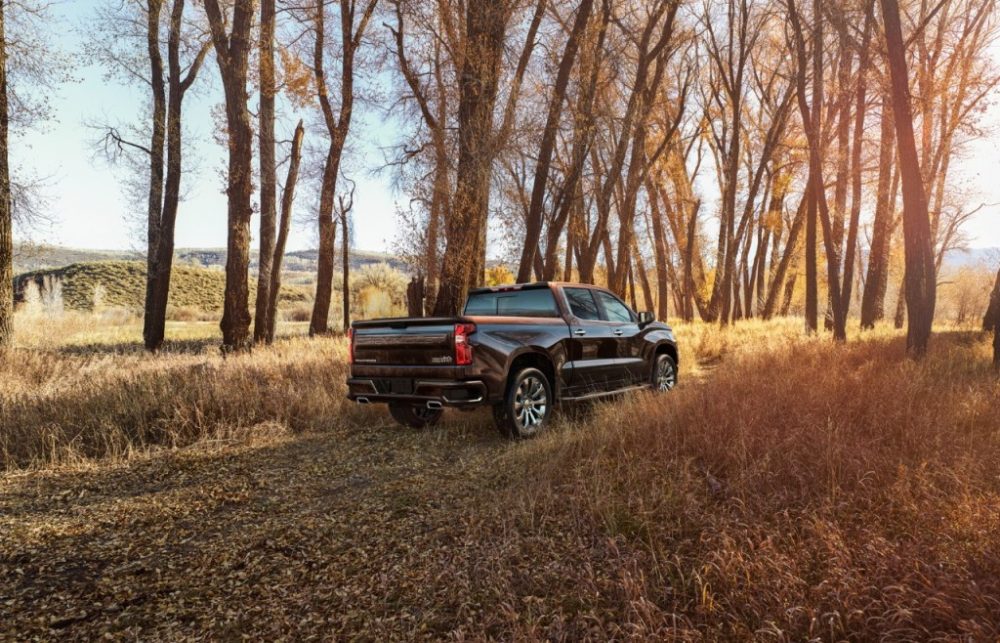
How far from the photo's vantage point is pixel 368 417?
766cm

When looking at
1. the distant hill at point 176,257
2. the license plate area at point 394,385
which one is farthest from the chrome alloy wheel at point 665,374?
the distant hill at point 176,257

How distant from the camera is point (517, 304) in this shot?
7555 millimetres

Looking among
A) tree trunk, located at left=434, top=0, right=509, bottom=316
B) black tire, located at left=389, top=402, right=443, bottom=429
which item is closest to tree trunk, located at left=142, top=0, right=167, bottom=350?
tree trunk, located at left=434, top=0, right=509, bottom=316

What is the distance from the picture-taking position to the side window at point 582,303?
7.76 metres

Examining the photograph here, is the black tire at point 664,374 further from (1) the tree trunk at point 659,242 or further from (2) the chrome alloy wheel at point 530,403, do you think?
(1) the tree trunk at point 659,242

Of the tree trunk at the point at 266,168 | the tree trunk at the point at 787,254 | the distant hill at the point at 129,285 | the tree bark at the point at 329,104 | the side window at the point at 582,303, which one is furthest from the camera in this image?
the distant hill at the point at 129,285

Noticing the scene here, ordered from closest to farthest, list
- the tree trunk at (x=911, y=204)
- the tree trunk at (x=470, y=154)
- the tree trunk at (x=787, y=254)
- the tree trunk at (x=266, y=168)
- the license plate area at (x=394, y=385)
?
1. the license plate area at (x=394, y=385)
2. the tree trunk at (x=911, y=204)
3. the tree trunk at (x=470, y=154)
4. the tree trunk at (x=266, y=168)
5. the tree trunk at (x=787, y=254)

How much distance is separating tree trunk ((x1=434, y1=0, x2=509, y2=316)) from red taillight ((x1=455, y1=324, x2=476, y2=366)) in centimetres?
573

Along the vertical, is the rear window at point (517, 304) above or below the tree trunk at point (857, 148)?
below

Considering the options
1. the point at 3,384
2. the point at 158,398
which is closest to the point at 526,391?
the point at 158,398

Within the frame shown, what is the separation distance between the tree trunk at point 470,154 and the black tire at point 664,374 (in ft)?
14.4

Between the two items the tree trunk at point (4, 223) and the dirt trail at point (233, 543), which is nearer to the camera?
the dirt trail at point (233, 543)

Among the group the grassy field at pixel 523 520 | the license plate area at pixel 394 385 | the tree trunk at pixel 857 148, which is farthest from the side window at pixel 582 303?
the tree trunk at pixel 857 148

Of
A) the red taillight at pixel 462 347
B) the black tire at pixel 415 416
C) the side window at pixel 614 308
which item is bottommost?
the black tire at pixel 415 416
